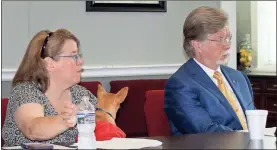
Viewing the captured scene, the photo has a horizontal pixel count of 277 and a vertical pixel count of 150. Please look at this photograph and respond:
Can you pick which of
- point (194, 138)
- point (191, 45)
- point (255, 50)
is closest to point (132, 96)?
point (191, 45)

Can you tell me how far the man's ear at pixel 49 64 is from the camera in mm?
2568

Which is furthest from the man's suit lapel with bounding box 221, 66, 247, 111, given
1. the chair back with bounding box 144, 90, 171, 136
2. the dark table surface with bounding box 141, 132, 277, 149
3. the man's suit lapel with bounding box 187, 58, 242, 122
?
the dark table surface with bounding box 141, 132, 277, 149

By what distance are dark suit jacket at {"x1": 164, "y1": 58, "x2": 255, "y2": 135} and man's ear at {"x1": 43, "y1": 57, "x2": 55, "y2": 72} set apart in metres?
0.62

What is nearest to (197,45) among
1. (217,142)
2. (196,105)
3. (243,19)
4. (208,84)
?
(208,84)

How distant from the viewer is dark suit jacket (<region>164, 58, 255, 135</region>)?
268 centimetres

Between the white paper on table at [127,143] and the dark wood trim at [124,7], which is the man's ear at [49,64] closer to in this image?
the white paper on table at [127,143]

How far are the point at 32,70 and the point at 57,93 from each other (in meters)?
0.16

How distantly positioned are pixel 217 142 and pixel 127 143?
0.35 meters

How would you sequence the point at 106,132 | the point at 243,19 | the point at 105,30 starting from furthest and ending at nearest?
the point at 243,19 → the point at 105,30 → the point at 106,132

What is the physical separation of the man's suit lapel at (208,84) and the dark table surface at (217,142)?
44 cm

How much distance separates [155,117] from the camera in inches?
117

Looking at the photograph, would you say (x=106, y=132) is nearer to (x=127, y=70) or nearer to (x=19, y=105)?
(x=19, y=105)

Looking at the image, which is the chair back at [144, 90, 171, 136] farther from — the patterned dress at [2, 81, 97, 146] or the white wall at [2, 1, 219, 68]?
the white wall at [2, 1, 219, 68]

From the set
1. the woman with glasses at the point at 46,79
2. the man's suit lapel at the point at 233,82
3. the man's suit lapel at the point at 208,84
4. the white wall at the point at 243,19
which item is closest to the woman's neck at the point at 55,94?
the woman with glasses at the point at 46,79
